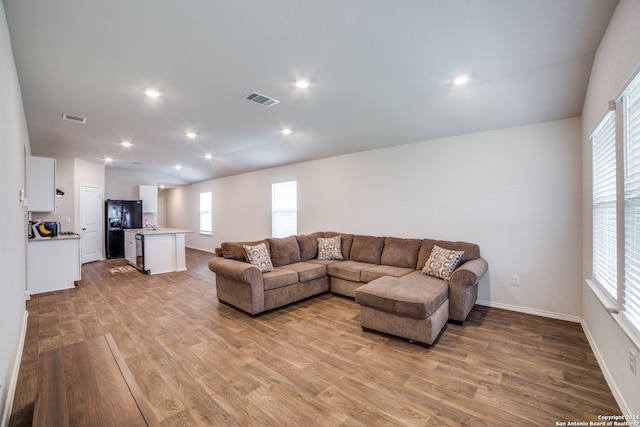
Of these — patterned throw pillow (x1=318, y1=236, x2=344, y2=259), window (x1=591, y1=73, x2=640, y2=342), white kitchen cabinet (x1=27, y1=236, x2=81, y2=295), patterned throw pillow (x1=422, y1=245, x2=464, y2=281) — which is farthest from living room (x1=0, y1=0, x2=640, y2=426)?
white kitchen cabinet (x1=27, y1=236, x2=81, y2=295)

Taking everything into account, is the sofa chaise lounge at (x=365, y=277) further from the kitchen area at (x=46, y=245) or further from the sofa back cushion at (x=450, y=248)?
the kitchen area at (x=46, y=245)

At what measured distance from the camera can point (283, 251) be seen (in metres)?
4.52

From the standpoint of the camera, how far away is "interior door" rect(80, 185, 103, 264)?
280 inches

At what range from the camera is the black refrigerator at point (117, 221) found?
7949 millimetres

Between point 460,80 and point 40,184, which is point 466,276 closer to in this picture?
point 460,80

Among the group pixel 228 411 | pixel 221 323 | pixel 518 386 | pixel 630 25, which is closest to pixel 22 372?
pixel 221 323

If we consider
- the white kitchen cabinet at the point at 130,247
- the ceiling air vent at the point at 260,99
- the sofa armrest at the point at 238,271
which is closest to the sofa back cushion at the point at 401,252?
the sofa armrest at the point at 238,271

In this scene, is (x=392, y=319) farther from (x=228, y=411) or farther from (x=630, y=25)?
(x=630, y=25)

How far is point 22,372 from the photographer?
2.39m

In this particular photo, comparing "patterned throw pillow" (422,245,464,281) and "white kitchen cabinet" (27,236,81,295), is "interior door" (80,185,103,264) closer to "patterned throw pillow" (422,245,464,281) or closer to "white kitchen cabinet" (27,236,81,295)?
"white kitchen cabinet" (27,236,81,295)

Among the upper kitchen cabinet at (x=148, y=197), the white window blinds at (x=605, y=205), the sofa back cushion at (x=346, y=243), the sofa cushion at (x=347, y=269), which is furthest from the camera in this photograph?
the upper kitchen cabinet at (x=148, y=197)

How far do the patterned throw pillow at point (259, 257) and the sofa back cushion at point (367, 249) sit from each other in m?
1.63

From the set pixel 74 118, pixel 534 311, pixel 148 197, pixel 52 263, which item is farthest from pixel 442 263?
pixel 148 197

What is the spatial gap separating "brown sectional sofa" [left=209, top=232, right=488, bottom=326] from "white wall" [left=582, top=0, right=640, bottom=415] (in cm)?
107
